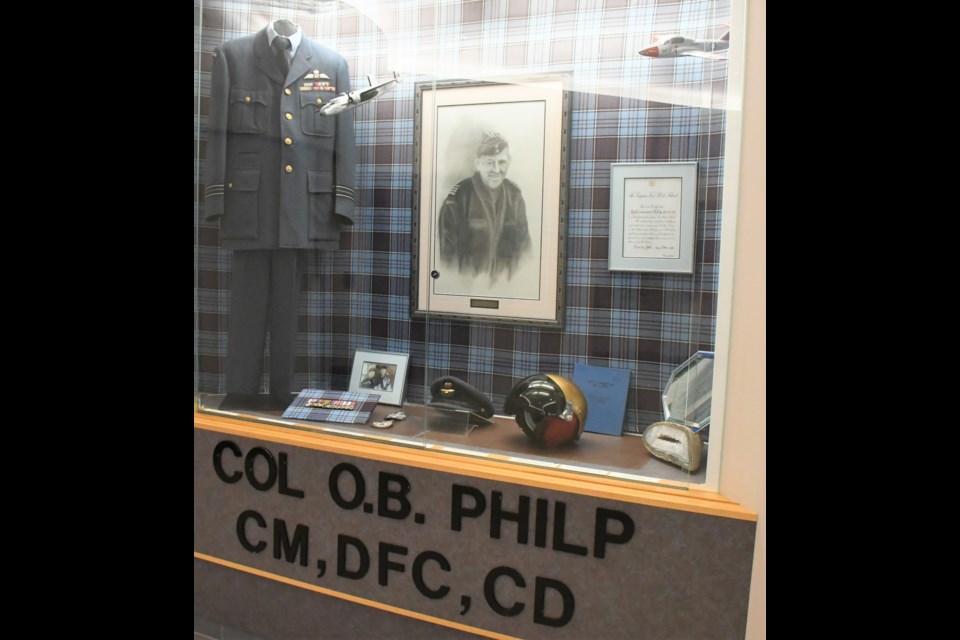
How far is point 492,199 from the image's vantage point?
85.5 inches

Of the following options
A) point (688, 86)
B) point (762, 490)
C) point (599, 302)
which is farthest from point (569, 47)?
point (762, 490)

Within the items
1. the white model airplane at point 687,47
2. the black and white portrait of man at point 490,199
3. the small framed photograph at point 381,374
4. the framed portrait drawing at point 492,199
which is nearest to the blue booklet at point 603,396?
the framed portrait drawing at point 492,199

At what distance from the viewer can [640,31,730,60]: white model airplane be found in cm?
188

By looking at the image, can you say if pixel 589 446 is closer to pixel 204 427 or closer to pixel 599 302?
pixel 599 302

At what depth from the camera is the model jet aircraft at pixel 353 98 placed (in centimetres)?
230

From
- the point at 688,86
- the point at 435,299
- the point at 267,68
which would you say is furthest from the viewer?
the point at 267,68

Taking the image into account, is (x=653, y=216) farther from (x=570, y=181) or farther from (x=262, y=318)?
(x=262, y=318)

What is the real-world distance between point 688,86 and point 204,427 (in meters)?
1.90

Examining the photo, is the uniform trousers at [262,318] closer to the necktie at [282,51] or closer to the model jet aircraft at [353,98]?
the model jet aircraft at [353,98]

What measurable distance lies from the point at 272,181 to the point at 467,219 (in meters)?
0.73

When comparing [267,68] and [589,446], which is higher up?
[267,68]

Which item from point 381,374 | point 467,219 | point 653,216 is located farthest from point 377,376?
point 653,216

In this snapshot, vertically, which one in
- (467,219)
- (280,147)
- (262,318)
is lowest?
(262,318)

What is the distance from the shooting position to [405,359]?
91.0 inches
